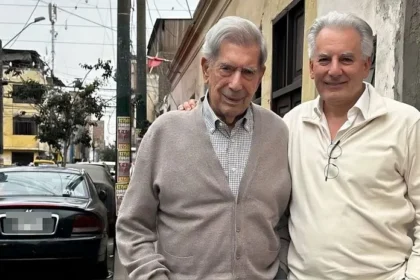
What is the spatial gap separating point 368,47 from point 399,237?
2.53ft

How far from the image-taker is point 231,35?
184cm

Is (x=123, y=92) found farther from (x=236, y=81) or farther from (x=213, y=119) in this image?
(x=236, y=81)

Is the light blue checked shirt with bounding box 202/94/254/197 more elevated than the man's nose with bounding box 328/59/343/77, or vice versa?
the man's nose with bounding box 328/59/343/77

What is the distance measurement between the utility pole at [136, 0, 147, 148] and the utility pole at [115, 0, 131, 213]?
7.75 ft

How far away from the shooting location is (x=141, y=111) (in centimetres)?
907

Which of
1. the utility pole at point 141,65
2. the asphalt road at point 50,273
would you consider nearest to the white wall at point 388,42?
the asphalt road at point 50,273

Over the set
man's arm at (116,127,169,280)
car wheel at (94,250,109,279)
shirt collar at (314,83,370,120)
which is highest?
shirt collar at (314,83,370,120)

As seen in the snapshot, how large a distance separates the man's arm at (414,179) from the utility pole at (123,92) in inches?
185

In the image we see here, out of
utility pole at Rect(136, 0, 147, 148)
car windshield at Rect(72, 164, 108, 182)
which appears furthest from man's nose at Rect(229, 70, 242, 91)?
car windshield at Rect(72, 164, 108, 182)

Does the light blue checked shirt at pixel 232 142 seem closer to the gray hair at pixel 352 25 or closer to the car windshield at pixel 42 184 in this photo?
the gray hair at pixel 352 25

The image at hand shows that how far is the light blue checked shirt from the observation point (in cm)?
189

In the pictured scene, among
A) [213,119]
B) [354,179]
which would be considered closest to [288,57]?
[213,119]

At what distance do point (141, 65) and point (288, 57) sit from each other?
13.1 feet

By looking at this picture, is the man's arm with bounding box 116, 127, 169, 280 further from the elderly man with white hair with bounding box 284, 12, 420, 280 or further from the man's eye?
the elderly man with white hair with bounding box 284, 12, 420, 280
